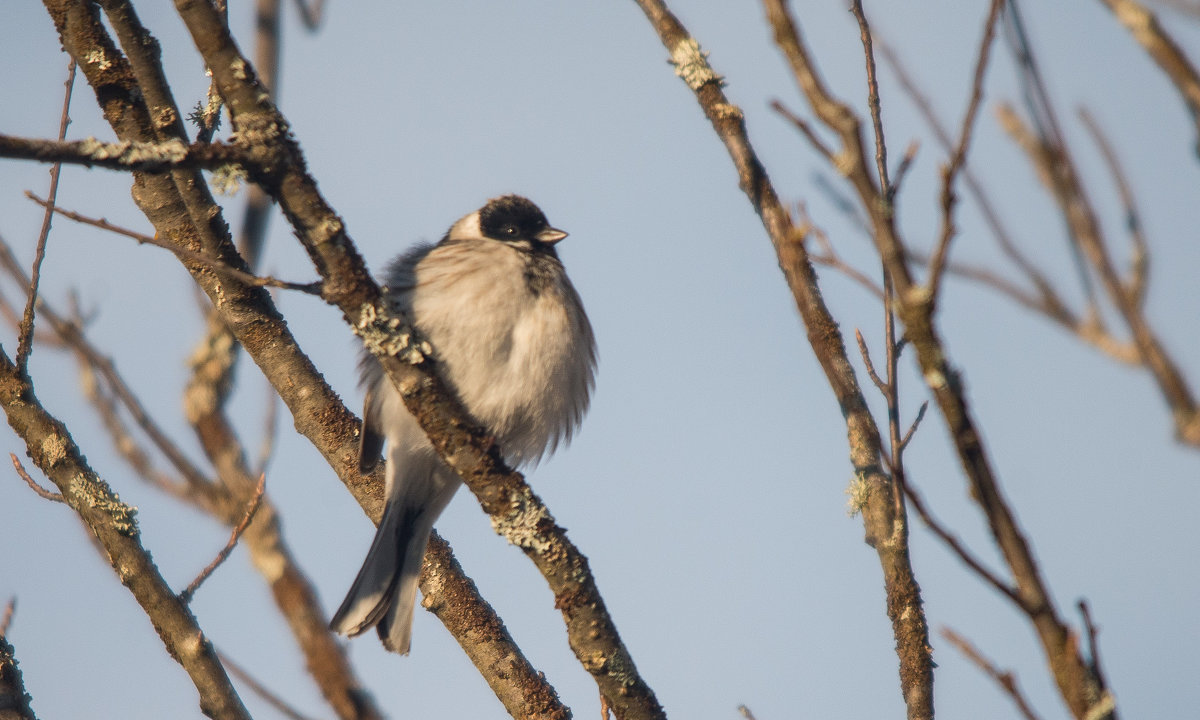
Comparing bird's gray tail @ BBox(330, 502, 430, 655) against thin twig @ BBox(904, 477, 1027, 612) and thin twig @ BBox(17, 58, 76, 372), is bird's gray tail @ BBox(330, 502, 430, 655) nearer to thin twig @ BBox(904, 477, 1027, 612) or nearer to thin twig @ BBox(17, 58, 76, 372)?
thin twig @ BBox(17, 58, 76, 372)

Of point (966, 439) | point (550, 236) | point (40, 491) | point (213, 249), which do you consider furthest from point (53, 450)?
point (966, 439)

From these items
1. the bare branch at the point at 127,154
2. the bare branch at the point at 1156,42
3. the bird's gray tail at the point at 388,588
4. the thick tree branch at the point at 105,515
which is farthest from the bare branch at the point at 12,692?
the bare branch at the point at 1156,42

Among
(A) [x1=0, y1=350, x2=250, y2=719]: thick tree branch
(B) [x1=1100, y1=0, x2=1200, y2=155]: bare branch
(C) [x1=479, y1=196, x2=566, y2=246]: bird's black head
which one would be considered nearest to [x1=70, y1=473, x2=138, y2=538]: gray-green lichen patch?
(A) [x1=0, y1=350, x2=250, y2=719]: thick tree branch

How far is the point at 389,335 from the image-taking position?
3.11m

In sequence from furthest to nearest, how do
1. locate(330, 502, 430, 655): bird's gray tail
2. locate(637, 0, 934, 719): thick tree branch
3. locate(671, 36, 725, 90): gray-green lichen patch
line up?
locate(330, 502, 430, 655): bird's gray tail → locate(671, 36, 725, 90): gray-green lichen patch → locate(637, 0, 934, 719): thick tree branch

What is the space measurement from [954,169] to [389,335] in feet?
5.63

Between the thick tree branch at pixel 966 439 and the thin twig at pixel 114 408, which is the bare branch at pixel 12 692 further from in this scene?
the thick tree branch at pixel 966 439

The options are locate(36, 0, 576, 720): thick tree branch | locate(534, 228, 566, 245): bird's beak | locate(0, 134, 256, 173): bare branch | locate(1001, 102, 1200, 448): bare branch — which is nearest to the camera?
locate(1001, 102, 1200, 448): bare branch

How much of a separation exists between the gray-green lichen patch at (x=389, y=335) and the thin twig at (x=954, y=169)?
1.62 m

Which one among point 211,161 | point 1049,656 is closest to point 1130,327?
point 1049,656

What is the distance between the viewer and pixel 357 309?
3049 mm

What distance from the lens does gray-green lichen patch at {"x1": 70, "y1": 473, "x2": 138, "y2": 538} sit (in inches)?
142

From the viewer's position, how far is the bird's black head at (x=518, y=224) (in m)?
5.80

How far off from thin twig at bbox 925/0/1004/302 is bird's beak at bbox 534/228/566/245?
391cm
